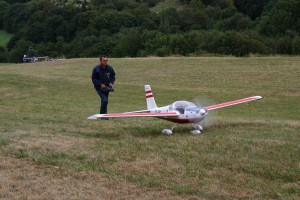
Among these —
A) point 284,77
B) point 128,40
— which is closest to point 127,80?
point 284,77

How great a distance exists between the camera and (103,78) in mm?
14844

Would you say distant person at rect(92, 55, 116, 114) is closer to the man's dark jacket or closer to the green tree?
the man's dark jacket

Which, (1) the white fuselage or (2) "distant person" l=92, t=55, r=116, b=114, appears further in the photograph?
(2) "distant person" l=92, t=55, r=116, b=114

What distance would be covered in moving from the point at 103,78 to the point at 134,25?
98.8 m

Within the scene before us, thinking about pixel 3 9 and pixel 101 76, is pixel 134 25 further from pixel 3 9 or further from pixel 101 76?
pixel 101 76

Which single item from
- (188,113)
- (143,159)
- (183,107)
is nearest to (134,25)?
(183,107)

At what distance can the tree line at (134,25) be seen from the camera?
79625mm

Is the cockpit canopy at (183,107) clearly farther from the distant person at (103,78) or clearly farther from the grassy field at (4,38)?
the grassy field at (4,38)

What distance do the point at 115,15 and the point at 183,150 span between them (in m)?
104

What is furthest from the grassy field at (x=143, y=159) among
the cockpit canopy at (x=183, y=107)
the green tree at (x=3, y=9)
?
the green tree at (x=3, y=9)

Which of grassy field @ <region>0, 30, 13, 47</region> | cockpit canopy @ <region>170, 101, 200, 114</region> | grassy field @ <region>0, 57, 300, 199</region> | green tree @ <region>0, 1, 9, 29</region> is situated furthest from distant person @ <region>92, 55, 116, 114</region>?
green tree @ <region>0, 1, 9, 29</region>

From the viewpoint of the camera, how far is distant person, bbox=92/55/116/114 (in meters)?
14.7

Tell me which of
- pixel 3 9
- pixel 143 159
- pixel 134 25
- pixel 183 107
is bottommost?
pixel 143 159

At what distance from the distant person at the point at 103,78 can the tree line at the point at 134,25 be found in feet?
160
